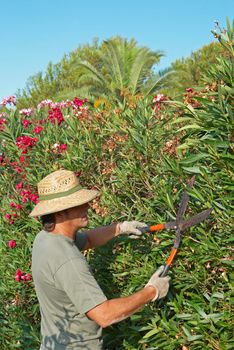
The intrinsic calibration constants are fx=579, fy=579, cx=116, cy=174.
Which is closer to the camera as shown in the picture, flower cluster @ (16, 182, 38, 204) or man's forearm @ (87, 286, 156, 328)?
man's forearm @ (87, 286, 156, 328)

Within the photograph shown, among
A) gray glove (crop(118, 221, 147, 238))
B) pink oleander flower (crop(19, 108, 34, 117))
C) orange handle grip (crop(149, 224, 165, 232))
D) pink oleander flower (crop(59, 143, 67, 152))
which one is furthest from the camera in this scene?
pink oleander flower (crop(19, 108, 34, 117))

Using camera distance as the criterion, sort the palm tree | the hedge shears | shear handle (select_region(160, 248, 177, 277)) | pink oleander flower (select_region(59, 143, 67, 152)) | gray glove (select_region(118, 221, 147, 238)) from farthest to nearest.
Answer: the palm tree, pink oleander flower (select_region(59, 143, 67, 152)), gray glove (select_region(118, 221, 147, 238)), shear handle (select_region(160, 248, 177, 277)), the hedge shears

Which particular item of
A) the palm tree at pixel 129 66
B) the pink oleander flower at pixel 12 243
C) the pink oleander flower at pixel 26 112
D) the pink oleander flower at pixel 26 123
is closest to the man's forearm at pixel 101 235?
the pink oleander flower at pixel 12 243

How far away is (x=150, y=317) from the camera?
392cm

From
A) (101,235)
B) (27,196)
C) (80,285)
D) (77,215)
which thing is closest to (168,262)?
(80,285)

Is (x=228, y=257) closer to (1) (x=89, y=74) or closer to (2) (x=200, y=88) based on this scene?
(2) (x=200, y=88)

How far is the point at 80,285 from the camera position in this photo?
3.45 metres

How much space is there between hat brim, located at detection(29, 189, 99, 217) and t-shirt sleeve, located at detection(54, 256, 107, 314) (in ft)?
1.18

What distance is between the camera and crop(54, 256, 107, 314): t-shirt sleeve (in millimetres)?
3402

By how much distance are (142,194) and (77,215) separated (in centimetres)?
74

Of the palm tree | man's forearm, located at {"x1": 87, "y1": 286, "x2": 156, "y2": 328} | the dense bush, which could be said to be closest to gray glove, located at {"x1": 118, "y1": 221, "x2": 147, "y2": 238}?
the dense bush

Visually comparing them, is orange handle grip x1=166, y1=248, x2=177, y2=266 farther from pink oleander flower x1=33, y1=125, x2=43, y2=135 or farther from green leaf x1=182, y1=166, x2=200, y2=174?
pink oleander flower x1=33, y1=125, x2=43, y2=135

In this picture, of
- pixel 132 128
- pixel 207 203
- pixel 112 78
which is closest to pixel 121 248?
pixel 132 128

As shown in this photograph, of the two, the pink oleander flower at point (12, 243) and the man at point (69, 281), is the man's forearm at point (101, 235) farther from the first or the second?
the pink oleander flower at point (12, 243)
